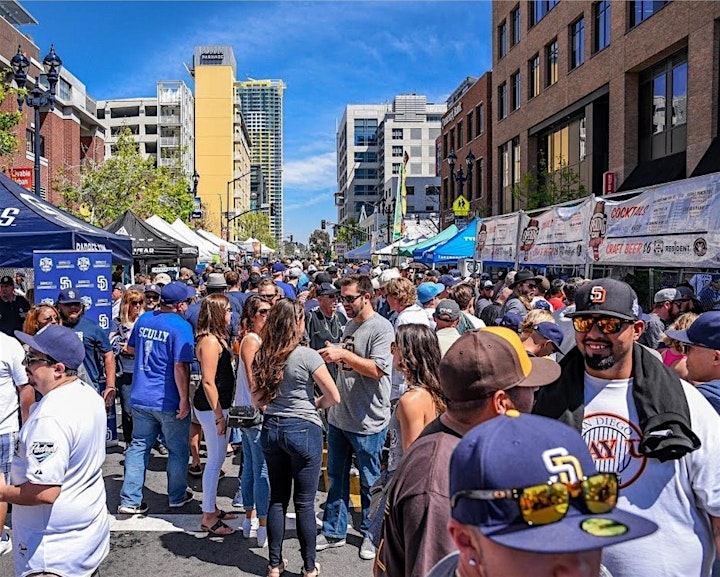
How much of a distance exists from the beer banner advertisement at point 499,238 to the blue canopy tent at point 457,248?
41.3 inches

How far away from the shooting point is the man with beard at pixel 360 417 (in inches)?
206

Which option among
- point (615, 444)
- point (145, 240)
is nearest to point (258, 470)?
point (615, 444)

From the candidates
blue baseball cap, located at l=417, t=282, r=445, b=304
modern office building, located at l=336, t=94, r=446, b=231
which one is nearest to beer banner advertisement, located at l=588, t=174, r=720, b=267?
blue baseball cap, located at l=417, t=282, r=445, b=304

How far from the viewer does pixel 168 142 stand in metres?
99.2

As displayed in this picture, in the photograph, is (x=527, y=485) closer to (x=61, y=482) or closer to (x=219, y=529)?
(x=61, y=482)

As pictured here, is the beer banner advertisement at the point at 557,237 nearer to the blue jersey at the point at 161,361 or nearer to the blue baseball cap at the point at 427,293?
the blue baseball cap at the point at 427,293

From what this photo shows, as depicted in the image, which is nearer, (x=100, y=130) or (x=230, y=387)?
(x=230, y=387)

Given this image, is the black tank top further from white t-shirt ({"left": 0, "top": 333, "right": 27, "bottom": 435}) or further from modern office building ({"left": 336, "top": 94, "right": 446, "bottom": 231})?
modern office building ({"left": 336, "top": 94, "right": 446, "bottom": 231})

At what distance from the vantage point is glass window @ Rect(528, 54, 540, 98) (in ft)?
109

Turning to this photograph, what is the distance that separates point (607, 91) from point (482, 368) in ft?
86.6

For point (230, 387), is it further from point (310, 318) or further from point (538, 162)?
point (538, 162)

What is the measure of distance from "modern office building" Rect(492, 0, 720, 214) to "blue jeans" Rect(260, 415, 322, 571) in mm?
15598

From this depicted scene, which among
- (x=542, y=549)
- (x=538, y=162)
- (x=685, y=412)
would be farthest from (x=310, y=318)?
(x=538, y=162)

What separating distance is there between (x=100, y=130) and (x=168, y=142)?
3776 centimetres
